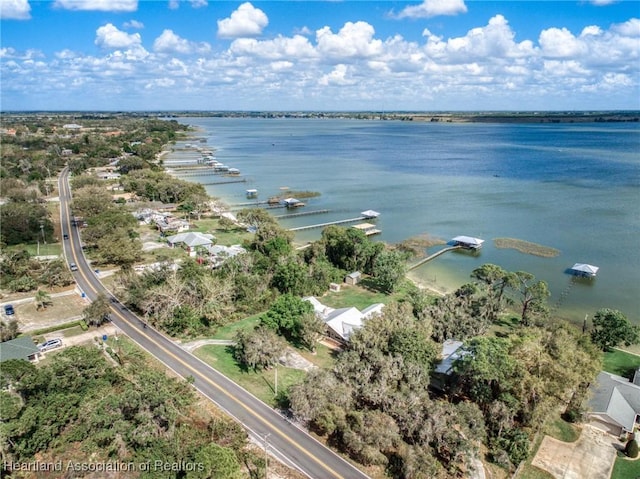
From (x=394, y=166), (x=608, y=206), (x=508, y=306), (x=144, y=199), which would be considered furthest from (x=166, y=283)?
(x=394, y=166)

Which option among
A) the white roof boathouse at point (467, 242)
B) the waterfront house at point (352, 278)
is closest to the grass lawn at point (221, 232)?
the waterfront house at point (352, 278)

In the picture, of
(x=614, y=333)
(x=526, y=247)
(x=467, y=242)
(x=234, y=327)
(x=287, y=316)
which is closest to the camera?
(x=614, y=333)

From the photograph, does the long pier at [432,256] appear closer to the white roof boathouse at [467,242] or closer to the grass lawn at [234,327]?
the white roof boathouse at [467,242]

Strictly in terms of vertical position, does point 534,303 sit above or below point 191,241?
below

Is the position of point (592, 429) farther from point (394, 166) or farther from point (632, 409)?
point (394, 166)

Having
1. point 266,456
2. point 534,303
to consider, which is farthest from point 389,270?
point 266,456

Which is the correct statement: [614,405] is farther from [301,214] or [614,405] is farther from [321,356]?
[301,214]
